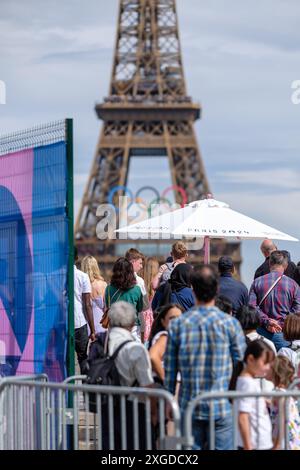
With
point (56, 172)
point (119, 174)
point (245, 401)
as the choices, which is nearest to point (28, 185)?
point (56, 172)

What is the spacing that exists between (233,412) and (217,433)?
0.21 m

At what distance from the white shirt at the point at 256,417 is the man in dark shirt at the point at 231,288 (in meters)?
2.93

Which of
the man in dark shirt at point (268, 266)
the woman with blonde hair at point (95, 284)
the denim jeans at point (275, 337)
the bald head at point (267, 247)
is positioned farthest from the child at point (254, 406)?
the bald head at point (267, 247)

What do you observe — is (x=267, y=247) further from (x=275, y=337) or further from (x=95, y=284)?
(x=95, y=284)

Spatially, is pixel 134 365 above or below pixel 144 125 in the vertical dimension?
below

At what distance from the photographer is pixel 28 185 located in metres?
9.22

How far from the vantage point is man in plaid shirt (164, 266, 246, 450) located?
22.8 ft

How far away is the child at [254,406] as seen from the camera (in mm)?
6984

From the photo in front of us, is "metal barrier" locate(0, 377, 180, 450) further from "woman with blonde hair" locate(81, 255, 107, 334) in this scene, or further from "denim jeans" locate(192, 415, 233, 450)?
"woman with blonde hair" locate(81, 255, 107, 334)

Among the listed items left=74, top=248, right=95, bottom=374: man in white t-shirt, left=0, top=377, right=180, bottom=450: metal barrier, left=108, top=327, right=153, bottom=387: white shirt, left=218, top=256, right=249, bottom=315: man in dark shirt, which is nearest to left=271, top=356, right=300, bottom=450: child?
left=0, top=377, right=180, bottom=450: metal barrier

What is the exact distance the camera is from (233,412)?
22.5ft

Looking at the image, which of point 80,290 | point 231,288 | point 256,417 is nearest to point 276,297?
point 231,288

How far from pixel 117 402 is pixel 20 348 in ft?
6.95
